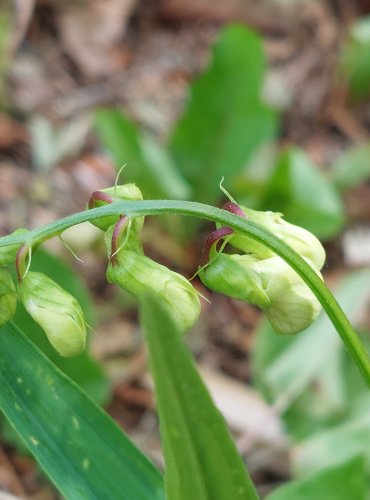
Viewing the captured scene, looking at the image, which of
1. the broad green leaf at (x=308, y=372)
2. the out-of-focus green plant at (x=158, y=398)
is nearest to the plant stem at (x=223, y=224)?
the out-of-focus green plant at (x=158, y=398)

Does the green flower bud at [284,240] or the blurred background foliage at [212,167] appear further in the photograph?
the blurred background foliage at [212,167]

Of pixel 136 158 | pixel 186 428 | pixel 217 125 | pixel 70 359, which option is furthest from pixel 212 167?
pixel 186 428

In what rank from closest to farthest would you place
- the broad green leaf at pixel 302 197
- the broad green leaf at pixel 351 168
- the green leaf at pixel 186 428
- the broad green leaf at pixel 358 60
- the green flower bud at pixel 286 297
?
the green leaf at pixel 186 428, the green flower bud at pixel 286 297, the broad green leaf at pixel 302 197, the broad green leaf at pixel 351 168, the broad green leaf at pixel 358 60

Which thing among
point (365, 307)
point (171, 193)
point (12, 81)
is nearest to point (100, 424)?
point (171, 193)

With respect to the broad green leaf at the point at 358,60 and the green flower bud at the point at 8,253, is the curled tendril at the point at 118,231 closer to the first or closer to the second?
the green flower bud at the point at 8,253

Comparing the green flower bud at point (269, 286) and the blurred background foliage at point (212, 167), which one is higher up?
the green flower bud at point (269, 286)

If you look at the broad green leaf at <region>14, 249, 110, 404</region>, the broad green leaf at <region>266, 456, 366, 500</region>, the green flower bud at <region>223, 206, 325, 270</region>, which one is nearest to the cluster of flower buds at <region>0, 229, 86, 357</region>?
the green flower bud at <region>223, 206, 325, 270</region>

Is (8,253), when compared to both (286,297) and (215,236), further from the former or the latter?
(286,297)
